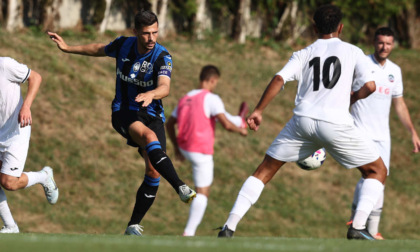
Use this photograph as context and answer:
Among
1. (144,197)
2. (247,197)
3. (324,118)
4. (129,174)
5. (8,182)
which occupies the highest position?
(324,118)

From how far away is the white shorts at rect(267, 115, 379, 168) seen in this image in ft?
26.6

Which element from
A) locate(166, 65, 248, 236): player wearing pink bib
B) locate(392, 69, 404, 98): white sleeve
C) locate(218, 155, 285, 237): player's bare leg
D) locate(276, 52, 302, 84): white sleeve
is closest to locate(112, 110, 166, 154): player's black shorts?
locate(218, 155, 285, 237): player's bare leg

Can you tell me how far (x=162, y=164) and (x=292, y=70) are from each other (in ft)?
5.32

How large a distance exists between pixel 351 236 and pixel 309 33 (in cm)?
2102

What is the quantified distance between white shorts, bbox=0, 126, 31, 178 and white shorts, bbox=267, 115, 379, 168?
2.93m

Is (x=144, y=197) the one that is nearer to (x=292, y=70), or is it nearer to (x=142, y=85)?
(x=142, y=85)

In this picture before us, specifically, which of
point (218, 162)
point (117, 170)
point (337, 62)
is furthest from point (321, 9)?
point (218, 162)

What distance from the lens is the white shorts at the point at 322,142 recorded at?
26.6 ft

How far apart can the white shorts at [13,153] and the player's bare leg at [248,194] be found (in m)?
2.74

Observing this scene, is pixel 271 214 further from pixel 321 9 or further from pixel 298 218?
pixel 321 9

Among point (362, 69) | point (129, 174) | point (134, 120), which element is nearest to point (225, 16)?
point (129, 174)

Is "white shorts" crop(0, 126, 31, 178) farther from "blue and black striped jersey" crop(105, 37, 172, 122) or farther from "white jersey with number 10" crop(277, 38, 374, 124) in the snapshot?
"white jersey with number 10" crop(277, 38, 374, 124)

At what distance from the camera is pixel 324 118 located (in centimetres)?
810

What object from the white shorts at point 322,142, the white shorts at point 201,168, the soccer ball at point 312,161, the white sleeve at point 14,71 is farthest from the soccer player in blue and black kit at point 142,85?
the white shorts at point 201,168
